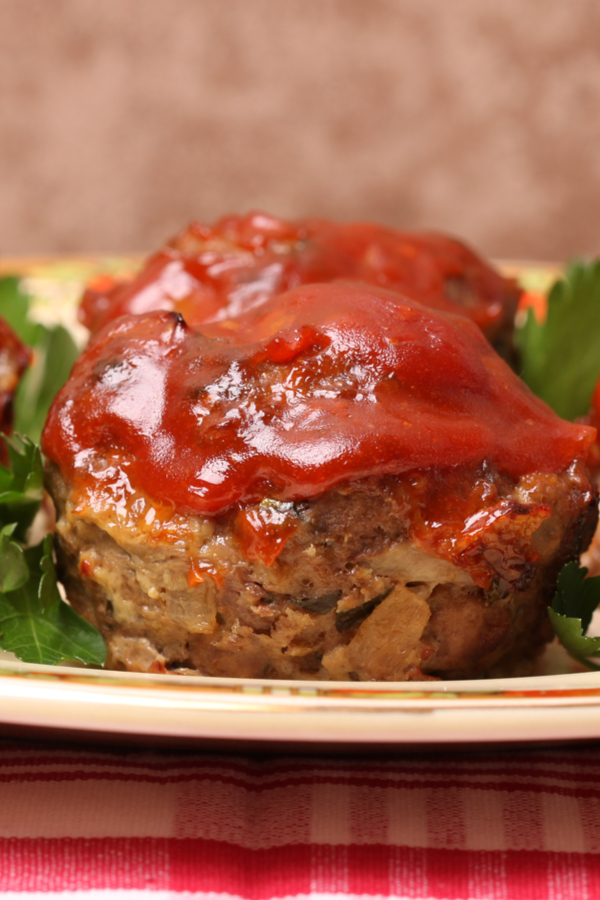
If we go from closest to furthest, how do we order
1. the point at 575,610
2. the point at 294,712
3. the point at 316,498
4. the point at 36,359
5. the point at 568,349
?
the point at 294,712, the point at 316,498, the point at 575,610, the point at 568,349, the point at 36,359

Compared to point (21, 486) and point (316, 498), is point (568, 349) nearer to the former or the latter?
point (316, 498)

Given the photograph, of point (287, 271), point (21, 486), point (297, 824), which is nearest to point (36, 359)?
point (287, 271)

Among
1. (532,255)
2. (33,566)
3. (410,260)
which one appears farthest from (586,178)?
(33,566)

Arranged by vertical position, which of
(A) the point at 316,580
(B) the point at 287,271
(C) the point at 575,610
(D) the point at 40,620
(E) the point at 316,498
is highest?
(B) the point at 287,271

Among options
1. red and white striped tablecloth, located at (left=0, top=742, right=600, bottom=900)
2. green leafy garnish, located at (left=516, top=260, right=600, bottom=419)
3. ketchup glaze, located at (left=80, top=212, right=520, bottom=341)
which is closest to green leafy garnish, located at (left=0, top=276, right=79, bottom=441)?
ketchup glaze, located at (left=80, top=212, right=520, bottom=341)

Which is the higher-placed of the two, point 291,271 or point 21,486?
point 291,271
